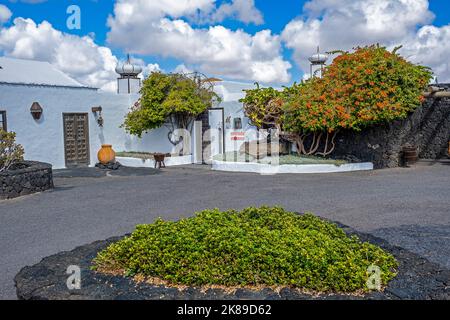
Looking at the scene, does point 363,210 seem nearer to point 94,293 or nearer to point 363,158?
point 94,293

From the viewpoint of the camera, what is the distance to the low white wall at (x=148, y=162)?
15.2m

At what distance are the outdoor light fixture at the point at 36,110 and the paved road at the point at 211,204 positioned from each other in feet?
10.2

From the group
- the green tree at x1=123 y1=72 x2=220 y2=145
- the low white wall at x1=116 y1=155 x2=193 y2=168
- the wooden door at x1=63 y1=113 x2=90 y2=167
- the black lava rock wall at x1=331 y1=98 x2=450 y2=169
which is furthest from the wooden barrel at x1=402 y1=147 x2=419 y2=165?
the wooden door at x1=63 y1=113 x2=90 y2=167

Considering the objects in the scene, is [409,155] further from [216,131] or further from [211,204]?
[211,204]

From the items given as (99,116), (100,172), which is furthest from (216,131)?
(100,172)

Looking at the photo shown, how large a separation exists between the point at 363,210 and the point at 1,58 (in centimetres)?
1412

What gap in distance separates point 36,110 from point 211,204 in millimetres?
8584

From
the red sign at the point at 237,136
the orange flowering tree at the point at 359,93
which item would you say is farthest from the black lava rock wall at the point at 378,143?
the red sign at the point at 237,136

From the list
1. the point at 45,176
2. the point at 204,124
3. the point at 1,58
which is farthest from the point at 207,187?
the point at 1,58

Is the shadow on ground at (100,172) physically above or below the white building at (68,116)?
below

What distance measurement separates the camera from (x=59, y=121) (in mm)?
14633

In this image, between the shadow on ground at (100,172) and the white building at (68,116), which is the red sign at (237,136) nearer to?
the white building at (68,116)

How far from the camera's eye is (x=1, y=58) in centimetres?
1534

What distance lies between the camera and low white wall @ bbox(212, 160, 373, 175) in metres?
12.9
